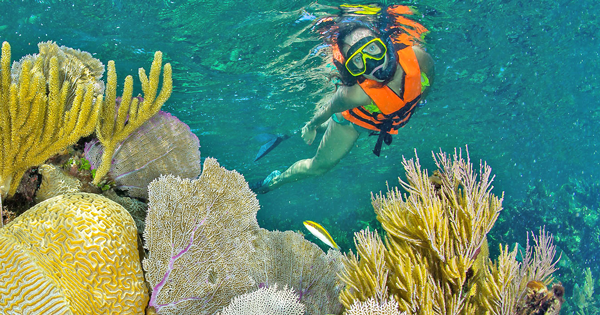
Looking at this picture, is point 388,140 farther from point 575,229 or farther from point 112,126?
point 575,229

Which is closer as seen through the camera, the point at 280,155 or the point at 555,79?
the point at 555,79

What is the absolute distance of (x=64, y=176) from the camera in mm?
3057

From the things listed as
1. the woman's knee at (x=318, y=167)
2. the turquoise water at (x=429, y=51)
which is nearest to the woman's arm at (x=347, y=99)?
the woman's knee at (x=318, y=167)

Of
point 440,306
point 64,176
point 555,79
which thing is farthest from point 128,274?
point 555,79

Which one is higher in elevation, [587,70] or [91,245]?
[587,70]

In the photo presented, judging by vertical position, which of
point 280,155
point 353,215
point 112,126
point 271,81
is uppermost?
point 112,126

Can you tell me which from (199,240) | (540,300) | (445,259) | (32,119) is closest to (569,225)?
(540,300)

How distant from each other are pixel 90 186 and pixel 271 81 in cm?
1042

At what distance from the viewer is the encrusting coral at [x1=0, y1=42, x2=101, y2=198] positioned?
2.48 m

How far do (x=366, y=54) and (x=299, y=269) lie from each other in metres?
5.10

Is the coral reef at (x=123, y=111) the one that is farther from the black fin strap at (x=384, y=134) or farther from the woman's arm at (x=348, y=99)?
the black fin strap at (x=384, y=134)

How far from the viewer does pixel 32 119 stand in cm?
258

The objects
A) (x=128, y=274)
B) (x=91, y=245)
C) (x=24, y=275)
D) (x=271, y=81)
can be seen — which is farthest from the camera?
(x=271, y=81)

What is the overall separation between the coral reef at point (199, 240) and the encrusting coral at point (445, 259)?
1.15 m
